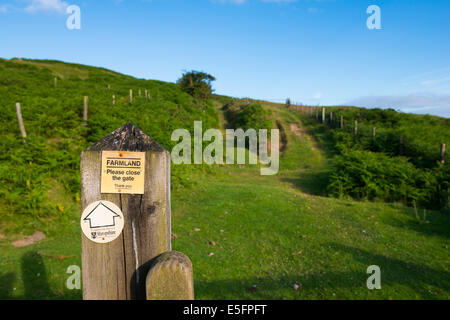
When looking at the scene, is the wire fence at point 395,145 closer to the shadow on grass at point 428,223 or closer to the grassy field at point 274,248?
the shadow on grass at point 428,223

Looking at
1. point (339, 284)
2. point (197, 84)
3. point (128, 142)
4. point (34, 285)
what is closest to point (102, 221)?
point (128, 142)

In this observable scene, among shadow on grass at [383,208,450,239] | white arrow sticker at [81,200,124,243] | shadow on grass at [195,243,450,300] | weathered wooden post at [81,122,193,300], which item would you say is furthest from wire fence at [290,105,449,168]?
white arrow sticker at [81,200,124,243]

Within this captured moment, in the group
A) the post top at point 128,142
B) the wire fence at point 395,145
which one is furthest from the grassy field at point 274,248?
the wire fence at point 395,145

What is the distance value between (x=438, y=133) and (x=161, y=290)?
23.1m

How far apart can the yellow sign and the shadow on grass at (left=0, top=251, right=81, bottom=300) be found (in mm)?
3565

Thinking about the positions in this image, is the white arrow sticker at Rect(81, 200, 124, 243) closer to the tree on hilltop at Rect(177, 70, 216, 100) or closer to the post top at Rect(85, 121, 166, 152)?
the post top at Rect(85, 121, 166, 152)

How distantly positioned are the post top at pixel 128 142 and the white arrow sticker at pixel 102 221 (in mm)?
294

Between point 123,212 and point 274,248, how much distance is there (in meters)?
4.89

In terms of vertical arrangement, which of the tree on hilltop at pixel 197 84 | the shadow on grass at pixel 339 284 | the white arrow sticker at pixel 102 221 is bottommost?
the shadow on grass at pixel 339 284

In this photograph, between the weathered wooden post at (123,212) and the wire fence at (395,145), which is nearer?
the weathered wooden post at (123,212)

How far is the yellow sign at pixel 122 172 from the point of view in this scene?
1380mm

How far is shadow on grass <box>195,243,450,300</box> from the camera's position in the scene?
4016 millimetres

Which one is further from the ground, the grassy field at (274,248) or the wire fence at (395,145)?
the wire fence at (395,145)

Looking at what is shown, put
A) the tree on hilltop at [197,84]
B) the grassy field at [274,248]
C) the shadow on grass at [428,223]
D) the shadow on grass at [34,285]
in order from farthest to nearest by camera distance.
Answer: the tree on hilltop at [197,84], the shadow on grass at [428,223], the grassy field at [274,248], the shadow on grass at [34,285]
